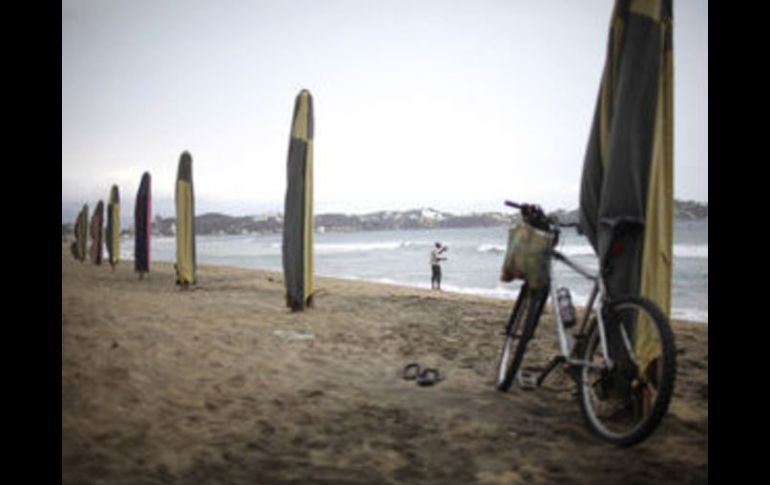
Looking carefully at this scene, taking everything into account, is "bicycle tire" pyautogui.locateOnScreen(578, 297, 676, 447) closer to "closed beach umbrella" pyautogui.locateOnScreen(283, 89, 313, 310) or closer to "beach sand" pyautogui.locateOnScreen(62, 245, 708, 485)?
"beach sand" pyautogui.locateOnScreen(62, 245, 708, 485)

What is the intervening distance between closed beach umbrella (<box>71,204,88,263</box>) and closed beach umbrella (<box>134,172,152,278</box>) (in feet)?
32.4

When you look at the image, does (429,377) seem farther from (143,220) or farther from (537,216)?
(143,220)

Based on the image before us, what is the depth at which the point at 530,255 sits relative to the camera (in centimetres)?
300

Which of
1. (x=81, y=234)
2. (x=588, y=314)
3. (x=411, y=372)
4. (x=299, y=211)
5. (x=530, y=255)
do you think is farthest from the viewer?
(x=81, y=234)

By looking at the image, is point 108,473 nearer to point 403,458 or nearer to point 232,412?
point 232,412

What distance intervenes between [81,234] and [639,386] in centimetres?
2395

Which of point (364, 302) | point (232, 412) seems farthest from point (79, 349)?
point (364, 302)

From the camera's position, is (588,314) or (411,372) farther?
(411,372)

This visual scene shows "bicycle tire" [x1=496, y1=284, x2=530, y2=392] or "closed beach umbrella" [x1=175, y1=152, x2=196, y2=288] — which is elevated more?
"closed beach umbrella" [x1=175, y1=152, x2=196, y2=288]

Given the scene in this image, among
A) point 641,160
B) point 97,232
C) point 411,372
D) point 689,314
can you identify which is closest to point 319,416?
point 411,372

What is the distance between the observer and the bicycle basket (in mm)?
2975

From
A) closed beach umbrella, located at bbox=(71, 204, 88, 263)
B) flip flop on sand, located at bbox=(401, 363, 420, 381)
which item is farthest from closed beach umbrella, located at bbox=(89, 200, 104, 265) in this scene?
flip flop on sand, located at bbox=(401, 363, 420, 381)

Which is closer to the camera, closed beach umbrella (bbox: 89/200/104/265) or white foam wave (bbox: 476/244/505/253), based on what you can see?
closed beach umbrella (bbox: 89/200/104/265)
